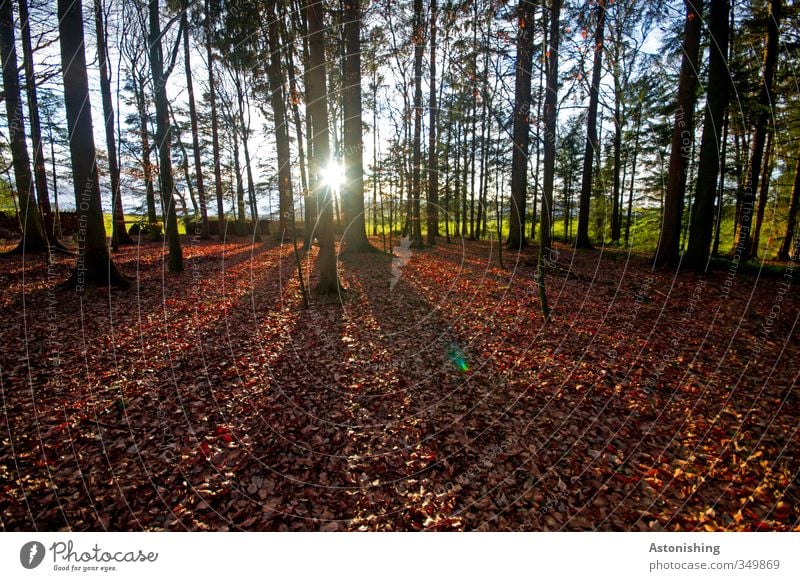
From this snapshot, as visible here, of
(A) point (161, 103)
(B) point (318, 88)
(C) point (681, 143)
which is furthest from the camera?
(C) point (681, 143)

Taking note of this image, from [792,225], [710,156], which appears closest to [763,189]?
[792,225]

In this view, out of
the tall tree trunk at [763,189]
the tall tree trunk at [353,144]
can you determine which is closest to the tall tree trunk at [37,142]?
the tall tree trunk at [353,144]

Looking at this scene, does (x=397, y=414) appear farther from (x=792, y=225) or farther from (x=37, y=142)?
(x=792, y=225)

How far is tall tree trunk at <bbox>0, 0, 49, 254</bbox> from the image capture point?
12.1m

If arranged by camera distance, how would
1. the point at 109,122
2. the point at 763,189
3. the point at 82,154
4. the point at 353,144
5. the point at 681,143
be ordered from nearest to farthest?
1. the point at 82,154
2. the point at 681,143
3. the point at 353,144
4. the point at 109,122
5. the point at 763,189

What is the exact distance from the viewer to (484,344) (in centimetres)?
729

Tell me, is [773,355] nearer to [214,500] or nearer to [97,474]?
[214,500]

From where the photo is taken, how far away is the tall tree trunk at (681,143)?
38.9 ft

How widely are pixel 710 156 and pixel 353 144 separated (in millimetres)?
14172

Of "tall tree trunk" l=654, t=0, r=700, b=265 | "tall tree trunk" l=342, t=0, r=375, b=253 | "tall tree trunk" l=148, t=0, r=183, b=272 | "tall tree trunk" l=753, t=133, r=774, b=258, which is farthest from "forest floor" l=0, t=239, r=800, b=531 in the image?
"tall tree trunk" l=753, t=133, r=774, b=258

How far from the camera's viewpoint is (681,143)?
12711 mm

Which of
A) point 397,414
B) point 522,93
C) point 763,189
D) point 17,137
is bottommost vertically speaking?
point 397,414
